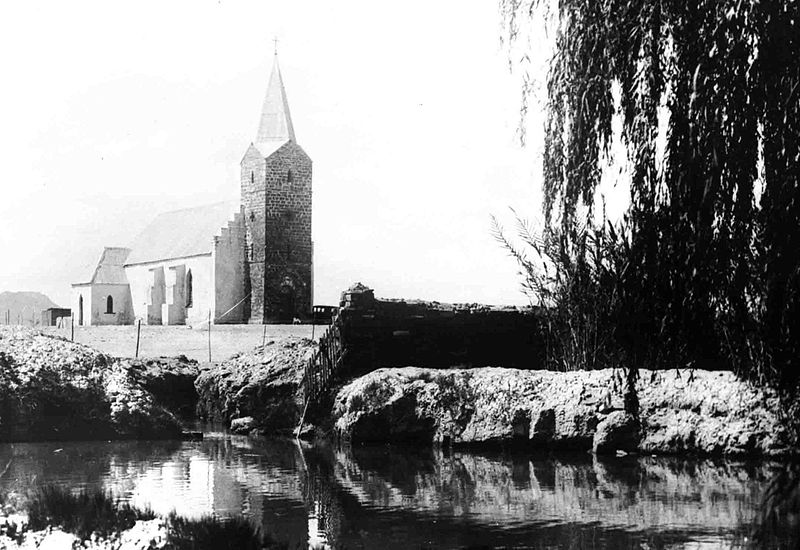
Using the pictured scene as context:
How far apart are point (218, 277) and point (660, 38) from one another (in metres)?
44.1

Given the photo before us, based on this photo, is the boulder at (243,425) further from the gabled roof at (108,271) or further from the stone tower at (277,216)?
the gabled roof at (108,271)

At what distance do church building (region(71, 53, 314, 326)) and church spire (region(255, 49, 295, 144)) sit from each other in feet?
0.15

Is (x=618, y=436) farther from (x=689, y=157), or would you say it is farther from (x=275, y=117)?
(x=275, y=117)

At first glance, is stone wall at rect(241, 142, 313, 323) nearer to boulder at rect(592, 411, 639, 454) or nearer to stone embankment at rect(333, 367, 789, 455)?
stone embankment at rect(333, 367, 789, 455)

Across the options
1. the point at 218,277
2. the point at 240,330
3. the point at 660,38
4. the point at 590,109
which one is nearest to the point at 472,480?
the point at 590,109

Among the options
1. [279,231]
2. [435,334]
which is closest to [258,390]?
[435,334]

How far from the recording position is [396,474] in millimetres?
A: 9727

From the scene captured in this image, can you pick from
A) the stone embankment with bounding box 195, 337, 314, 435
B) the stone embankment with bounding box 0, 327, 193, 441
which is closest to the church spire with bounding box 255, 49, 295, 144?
the stone embankment with bounding box 195, 337, 314, 435

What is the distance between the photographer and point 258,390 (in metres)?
14.8

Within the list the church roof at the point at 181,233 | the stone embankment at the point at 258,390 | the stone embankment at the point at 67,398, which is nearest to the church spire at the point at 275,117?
the church roof at the point at 181,233

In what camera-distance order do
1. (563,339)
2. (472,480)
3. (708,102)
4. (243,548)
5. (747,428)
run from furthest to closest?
1. (563,339)
2. (747,428)
3. (472,480)
4. (708,102)
5. (243,548)

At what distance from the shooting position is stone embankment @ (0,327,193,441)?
472 inches

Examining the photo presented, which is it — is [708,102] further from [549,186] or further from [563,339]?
[563,339]

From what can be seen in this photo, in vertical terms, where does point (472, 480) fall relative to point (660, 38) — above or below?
below
